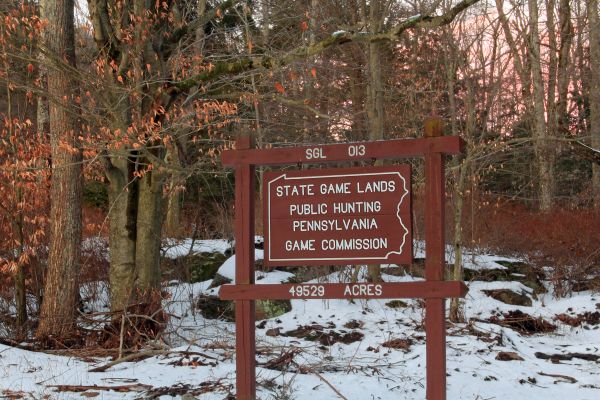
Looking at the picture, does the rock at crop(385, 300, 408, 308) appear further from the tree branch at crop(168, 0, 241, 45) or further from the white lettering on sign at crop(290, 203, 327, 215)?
the white lettering on sign at crop(290, 203, 327, 215)

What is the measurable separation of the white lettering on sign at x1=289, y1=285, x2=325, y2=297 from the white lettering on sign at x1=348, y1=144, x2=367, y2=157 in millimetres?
1071

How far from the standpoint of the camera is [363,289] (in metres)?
5.21

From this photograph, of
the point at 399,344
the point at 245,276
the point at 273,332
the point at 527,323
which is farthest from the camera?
the point at 527,323

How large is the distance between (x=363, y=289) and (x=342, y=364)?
2.74m

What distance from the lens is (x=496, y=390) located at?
275 inches

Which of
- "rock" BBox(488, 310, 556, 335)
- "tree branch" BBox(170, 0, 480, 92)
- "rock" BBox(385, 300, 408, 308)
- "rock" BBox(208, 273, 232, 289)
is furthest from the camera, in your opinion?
"rock" BBox(208, 273, 232, 289)

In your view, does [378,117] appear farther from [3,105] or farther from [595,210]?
[3,105]

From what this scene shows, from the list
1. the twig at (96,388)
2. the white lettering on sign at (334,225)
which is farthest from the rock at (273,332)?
the white lettering on sign at (334,225)

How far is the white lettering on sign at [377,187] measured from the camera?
523 cm

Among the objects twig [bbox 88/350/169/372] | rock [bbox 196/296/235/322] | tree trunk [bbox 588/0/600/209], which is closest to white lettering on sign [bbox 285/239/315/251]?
twig [bbox 88/350/169/372]

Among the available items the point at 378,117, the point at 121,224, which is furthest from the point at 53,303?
the point at 378,117

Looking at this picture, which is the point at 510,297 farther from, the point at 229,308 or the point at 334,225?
the point at 334,225

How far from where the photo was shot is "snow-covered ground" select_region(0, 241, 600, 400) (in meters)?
6.47

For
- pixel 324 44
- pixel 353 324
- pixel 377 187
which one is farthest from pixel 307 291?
pixel 353 324
